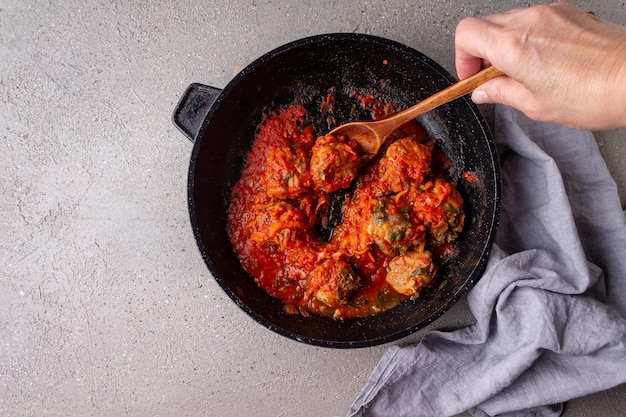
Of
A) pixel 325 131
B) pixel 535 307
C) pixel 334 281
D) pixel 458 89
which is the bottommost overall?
pixel 334 281

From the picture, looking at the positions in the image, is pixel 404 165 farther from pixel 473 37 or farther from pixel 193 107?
pixel 193 107

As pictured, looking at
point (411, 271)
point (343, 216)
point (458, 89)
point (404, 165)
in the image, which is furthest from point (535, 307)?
point (458, 89)

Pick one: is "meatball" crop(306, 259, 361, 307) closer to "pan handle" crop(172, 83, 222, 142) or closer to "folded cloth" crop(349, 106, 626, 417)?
"folded cloth" crop(349, 106, 626, 417)

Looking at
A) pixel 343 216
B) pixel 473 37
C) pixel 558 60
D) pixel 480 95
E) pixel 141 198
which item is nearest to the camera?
pixel 558 60

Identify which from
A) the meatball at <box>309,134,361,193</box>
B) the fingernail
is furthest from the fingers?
the meatball at <box>309,134,361,193</box>

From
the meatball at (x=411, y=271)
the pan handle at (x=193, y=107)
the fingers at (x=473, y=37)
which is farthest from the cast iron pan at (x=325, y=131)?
the fingers at (x=473, y=37)

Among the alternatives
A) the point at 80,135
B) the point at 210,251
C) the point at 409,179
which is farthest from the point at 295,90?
the point at 80,135
